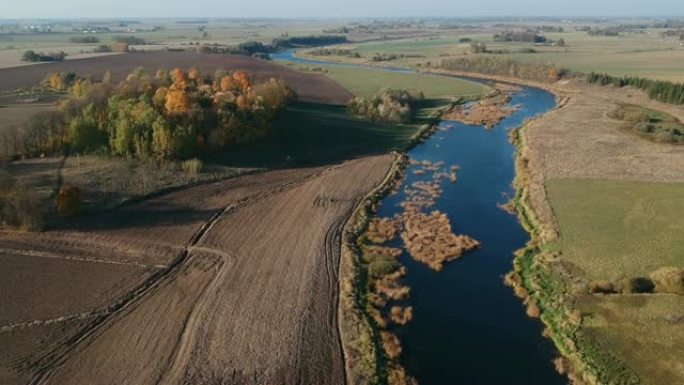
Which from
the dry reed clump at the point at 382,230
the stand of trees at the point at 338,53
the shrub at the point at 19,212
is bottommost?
the dry reed clump at the point at 382,230

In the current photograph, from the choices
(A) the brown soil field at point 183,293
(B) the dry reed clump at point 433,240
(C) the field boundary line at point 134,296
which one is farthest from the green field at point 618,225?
(C) the field boundary line at point 134,296

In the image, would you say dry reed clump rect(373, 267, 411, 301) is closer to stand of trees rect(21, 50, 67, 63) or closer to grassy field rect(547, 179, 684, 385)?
grassy field rect(547, 179, 684, 385)

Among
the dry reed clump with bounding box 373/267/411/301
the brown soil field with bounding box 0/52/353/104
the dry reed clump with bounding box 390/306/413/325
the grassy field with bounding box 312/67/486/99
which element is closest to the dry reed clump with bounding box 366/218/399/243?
the dry reed clump with bounding box 373/267/411/301

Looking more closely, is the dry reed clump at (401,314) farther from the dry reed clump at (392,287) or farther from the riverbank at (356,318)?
the riverbank at (356,318)

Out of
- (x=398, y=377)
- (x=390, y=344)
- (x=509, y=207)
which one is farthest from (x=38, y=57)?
(x=398, y=377)

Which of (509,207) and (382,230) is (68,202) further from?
(509,207)

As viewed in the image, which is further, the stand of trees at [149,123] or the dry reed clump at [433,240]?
the stand of trees at [149,123]

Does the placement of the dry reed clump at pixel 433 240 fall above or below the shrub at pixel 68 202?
below
